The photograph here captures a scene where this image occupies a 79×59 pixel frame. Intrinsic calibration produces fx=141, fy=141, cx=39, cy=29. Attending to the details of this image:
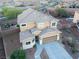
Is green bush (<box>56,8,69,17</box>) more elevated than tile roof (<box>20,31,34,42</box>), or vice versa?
green bush (<box>56,8,69,17</box>)

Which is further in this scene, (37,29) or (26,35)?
(37,29)

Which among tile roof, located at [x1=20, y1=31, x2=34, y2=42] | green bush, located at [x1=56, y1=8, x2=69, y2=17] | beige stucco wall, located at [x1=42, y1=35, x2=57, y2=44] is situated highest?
green bush, located at [x1=56, y1=8, x2=69, y2=17]

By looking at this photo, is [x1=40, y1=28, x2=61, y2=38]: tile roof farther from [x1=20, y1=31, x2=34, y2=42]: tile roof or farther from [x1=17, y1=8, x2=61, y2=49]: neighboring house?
[x1=20, y1=31, x2=34, y2=42]: tile roof

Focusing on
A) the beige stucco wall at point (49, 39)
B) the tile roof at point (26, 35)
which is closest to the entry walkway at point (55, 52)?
the beige stucco wall at point (49, 39)

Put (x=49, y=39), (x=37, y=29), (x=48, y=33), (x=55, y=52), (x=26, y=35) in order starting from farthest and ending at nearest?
(x=37, y=29) < (x=49, y=39) < (x=48, y=33) < (x=26, y=35) < (x=55, y=52)

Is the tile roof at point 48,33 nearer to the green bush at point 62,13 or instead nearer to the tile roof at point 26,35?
the tile roof at point 26,35

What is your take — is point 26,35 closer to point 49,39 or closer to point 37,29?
point 37,29

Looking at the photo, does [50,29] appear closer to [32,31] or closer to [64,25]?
[32,31]

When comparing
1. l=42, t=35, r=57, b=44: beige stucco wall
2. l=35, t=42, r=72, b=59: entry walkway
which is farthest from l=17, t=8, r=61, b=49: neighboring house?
l=35, t=42, r=72, b=59: entry walkway

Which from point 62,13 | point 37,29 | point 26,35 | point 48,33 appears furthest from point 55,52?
point 62,13

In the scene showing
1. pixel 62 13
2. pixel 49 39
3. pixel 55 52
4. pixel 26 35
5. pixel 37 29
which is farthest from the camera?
pixel 62 13
